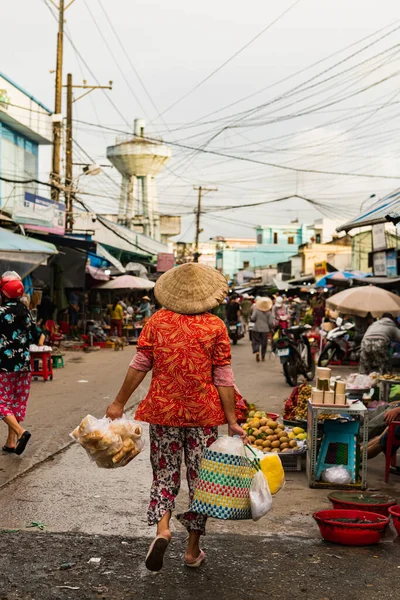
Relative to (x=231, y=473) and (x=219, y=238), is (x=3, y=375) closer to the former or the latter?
(x=231, y=473)

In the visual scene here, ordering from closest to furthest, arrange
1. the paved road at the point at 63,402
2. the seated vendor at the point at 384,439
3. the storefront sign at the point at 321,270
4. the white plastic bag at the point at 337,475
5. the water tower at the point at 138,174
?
1. the seated vendor at the point at 384,439
2. the white plastic bag at the point at 337,475
3. the paved road at the point at 63,402
4. the storefront sign at the point at 321,270
5. the water tower at the point at 138,174

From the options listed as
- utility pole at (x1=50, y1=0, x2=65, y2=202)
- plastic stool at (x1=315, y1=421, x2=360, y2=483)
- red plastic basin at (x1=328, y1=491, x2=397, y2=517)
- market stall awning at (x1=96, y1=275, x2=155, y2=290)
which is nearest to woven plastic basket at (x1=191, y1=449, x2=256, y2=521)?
red plastic basin at (x1=328, y1=491, x2=397, y2=517)

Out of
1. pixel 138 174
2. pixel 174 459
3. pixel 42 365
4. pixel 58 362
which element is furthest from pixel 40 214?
pixel 138 174

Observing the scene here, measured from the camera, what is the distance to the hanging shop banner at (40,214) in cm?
2161

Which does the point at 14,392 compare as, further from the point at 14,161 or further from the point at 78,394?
the point at 14,161

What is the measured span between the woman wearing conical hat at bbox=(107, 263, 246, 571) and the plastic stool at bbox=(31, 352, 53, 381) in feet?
36.6

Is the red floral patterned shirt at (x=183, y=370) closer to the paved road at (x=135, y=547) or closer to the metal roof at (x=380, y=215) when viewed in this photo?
the paved road at (x=135, y=547)

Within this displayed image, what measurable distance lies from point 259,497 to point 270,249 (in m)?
91.5

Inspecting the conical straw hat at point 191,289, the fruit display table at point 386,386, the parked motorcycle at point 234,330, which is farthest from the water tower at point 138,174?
the conical straw hat at point 191,289

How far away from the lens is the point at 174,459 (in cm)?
493

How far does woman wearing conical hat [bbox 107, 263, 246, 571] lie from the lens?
481 cm

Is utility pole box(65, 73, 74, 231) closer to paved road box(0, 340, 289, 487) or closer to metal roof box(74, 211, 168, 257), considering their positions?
metal roof box(74, 211, 168, 257)

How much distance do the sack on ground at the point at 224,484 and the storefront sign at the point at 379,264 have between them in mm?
20668

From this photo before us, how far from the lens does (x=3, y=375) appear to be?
8.13 m
